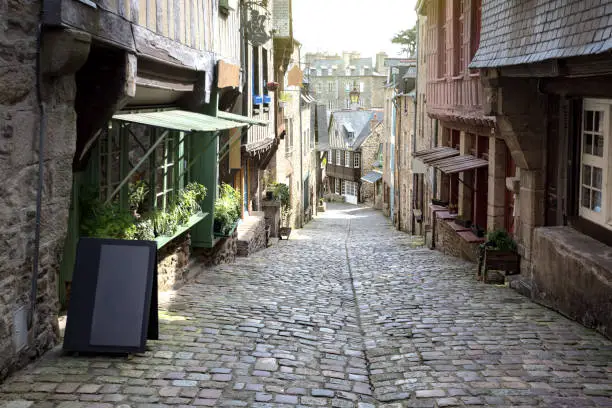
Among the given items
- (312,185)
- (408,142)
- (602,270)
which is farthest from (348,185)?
(602,270)

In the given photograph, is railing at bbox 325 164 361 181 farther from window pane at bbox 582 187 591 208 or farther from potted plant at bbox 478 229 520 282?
window pane at bbox 582 187 591 208

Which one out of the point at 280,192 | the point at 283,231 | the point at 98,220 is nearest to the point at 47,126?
the point at 98,220

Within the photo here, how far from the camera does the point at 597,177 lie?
8141 mm

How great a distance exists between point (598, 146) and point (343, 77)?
84989 mm

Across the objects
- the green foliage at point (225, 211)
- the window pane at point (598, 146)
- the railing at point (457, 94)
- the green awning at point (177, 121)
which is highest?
the railing at point (457, 94)

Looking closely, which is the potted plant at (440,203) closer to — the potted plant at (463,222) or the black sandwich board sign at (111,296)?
the potted plant at (463,222)

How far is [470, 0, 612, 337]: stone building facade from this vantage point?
6.76 meters

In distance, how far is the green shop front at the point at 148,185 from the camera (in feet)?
22.4

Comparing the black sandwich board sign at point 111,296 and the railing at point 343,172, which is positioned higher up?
the black sandwich board sign at point 111,296

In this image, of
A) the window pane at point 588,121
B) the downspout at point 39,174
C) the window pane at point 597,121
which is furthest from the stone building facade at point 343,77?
the downspout at point 39,174

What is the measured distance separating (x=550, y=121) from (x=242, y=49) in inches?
276

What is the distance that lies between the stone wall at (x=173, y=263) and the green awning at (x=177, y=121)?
1716 mm

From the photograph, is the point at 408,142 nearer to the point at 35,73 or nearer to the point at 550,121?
the point at 550,121

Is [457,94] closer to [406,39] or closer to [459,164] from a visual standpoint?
[459,164]
